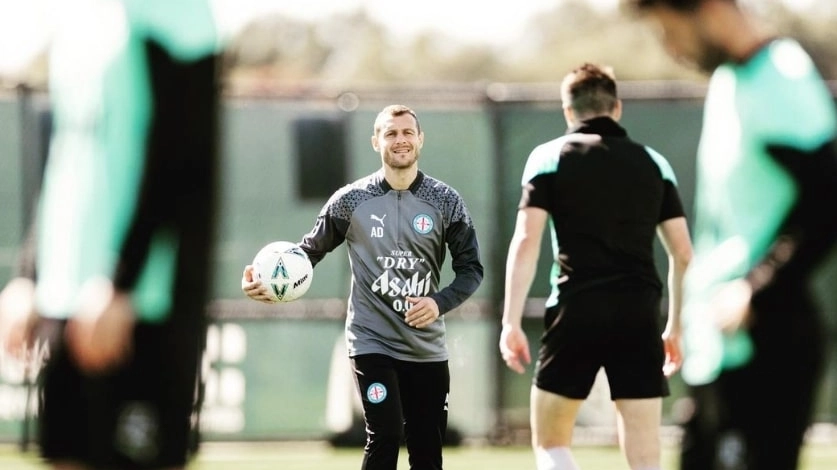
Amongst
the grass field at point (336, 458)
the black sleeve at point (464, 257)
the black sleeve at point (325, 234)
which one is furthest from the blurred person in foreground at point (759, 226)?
the grass field at point (336, 458)

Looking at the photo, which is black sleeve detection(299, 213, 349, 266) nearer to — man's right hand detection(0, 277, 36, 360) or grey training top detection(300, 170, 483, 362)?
grey training top detection(300, 170, 483, 362)

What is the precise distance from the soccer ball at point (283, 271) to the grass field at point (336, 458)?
3.59 m

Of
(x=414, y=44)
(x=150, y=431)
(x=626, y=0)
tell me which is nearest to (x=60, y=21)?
(x=150, y=431)

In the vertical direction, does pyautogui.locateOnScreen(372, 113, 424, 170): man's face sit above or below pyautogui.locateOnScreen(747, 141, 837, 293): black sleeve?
above

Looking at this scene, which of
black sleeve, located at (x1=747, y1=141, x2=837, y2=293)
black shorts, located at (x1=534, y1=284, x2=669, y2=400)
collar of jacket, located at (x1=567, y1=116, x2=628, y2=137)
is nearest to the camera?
black sleeve, located at (x1=747, y1=141, x2=837, y2=293)

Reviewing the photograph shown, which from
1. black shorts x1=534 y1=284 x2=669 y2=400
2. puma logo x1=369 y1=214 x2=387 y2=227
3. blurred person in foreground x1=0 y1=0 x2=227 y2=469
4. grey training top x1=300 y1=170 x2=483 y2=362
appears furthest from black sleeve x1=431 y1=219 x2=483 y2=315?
blurred person in foreground x1=0 y1=0 x2=227 y2=469

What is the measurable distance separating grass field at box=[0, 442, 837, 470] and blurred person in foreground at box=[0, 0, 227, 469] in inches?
290

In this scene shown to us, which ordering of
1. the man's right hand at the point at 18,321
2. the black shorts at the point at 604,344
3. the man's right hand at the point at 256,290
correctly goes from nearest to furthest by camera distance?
the man's right hand at the point at 18,321 → the black shorts at the point at 604,344 → the man's right hand at the point at 256,290

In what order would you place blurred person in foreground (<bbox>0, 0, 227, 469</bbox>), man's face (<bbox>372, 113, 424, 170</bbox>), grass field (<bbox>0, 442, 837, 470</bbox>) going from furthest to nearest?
1. grass field (<bbox>0, 442, 837, 470</bbox>)
2. man's face (<bbox>372, 113, 424, 170</bbox>)
3. blurred person in foreground (<bbox>0, 0, 227, 469</bbox>)

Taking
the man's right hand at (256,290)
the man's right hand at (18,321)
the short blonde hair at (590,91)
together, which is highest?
the short blonde hair at (590,91)

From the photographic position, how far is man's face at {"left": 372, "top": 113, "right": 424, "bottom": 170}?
7391mm

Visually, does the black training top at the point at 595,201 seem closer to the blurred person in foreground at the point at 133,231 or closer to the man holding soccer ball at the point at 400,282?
the man holding soccer ball at the point at 400,282

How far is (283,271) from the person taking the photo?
7355 mm

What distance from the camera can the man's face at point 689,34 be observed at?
3.88 meters
